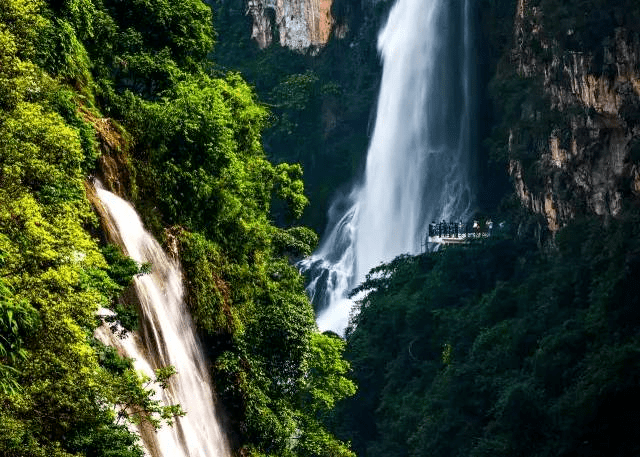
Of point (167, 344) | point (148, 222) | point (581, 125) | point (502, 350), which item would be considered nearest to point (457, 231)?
point (502, 350)

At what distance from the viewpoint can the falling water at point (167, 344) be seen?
17625 mm

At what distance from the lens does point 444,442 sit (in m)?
39.2

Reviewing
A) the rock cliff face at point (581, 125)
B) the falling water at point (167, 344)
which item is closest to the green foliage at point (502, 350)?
the rock cliff face at point (581, 125)

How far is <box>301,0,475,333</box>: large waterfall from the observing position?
5488 cm

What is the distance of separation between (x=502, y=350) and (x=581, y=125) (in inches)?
263

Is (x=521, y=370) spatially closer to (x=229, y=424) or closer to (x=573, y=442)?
(x=573, y=442)

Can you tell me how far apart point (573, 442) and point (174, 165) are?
14.7m

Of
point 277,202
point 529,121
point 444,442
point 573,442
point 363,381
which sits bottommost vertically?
point 573,442

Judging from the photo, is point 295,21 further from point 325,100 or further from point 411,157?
point 411,157

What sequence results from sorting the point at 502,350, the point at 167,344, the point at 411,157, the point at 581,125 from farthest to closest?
the point at 411,157, the point at 502,350, the point at 581,125, the point at 167,344

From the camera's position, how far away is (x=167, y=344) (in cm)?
1911

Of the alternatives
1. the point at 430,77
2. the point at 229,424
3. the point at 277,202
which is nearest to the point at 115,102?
the point at 229,424

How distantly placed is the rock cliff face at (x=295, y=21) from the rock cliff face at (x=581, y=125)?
85.2 ft

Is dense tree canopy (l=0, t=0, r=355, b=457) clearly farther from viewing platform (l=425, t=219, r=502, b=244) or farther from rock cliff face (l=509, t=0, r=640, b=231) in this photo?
viewing platform (l=425, t=219, r=502, b=244)
